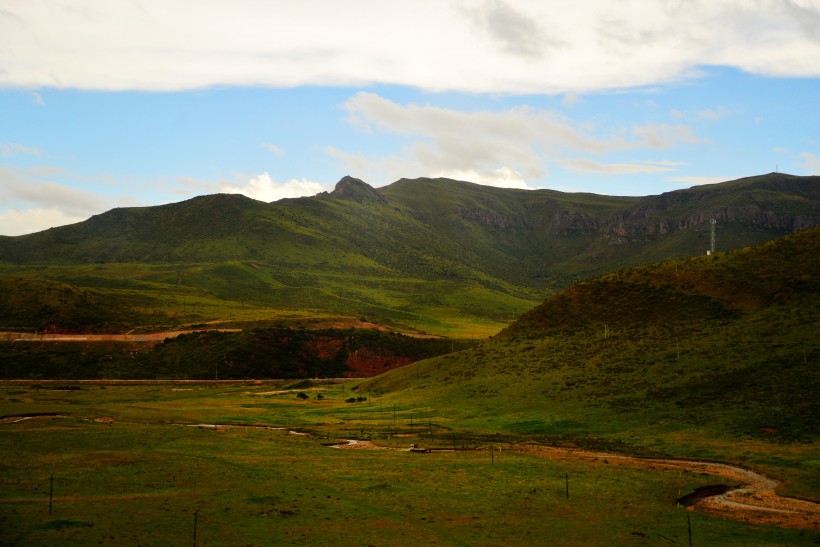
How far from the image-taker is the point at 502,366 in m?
94.2

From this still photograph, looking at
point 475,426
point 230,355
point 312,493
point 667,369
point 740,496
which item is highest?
point 667,369

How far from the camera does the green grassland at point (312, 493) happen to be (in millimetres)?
32344

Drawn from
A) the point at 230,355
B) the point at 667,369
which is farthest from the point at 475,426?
the point at 230,355

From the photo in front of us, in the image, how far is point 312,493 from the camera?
40.5m

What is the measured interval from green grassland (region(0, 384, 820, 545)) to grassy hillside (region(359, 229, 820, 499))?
1089 cm

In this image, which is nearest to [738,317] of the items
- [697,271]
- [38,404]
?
[697,271]

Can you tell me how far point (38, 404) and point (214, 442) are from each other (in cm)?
3498

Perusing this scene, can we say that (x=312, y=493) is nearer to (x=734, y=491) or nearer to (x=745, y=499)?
(x=745, y=499)

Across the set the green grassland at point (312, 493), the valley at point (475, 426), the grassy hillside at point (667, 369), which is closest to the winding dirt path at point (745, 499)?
the valley at point (475, 426)

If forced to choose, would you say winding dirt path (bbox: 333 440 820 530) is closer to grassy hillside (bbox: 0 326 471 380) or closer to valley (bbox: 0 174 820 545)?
valley (bbox: 0 174 820 545)

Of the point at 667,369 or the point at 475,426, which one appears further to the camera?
the point at 667,369

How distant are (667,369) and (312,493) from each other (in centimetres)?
5241

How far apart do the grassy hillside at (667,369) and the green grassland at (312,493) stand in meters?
10.9

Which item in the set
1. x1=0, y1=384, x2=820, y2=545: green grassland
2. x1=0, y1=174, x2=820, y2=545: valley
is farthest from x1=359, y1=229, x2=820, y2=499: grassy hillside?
x1=0, y1=384, x2=820, y2=545: green grassland
